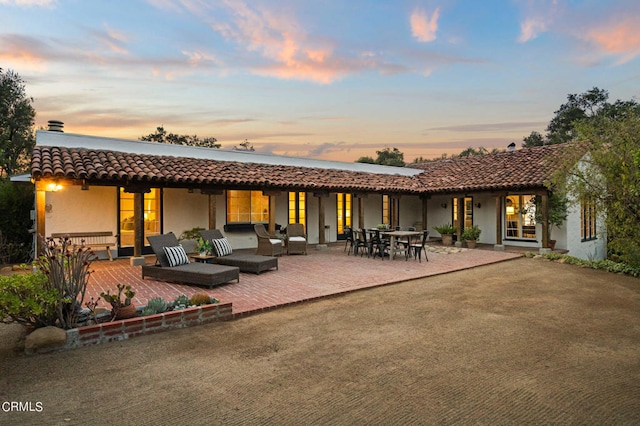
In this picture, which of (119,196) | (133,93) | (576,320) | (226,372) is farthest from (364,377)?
(133,93)

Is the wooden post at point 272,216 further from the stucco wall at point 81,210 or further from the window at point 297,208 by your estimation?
the stucco wall at point 81,210

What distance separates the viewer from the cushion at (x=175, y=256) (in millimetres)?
7949

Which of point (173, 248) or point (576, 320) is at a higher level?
point (173, 248)

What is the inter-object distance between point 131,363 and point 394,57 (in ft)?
41.8

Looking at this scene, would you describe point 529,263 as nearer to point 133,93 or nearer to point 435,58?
point 435,58

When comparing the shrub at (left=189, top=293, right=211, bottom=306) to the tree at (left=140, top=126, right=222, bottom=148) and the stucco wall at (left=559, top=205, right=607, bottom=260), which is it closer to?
the stucco wall at (left=559, top=205, right=607, bottom=260)

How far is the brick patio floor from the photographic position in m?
6.68

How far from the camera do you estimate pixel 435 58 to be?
1367 cm

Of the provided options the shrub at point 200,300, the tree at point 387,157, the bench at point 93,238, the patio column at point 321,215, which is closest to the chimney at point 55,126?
the bench at point 93,238

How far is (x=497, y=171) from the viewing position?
16.1 metres

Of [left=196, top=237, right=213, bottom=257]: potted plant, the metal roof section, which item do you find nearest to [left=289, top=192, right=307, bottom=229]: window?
the metal roof section

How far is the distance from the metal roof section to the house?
0.11 ft

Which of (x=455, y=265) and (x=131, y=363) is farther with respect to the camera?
(x=455, y=265)

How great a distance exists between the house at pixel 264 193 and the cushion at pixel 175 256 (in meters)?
2.99
